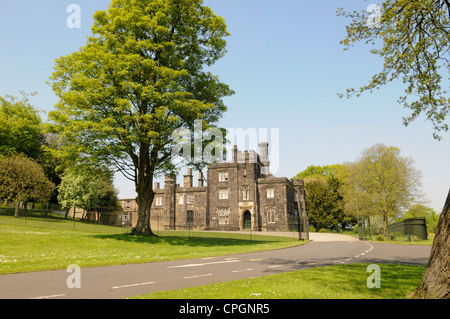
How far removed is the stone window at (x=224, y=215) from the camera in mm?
56812

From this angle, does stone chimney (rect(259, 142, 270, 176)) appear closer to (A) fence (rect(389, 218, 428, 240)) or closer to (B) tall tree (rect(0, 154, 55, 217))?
(A) fence (rect(389, 218, 428, 240))

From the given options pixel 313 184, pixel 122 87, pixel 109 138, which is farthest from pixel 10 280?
pixel 313 184

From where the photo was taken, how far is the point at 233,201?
189ft

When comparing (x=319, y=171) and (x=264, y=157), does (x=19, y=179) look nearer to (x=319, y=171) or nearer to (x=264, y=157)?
(x=264, y=157)

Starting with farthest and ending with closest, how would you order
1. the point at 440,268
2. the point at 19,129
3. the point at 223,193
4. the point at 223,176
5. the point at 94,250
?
the point at 223,176 < the point at 223,193 < the point at 19,129 < the point at 94,250 < the point at 440,268

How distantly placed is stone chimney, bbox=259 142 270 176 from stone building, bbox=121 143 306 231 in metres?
1.64

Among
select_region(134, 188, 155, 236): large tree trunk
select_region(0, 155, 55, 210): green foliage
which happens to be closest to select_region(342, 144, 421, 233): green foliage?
select_region(134, 188, 155, 236): large tree trunk

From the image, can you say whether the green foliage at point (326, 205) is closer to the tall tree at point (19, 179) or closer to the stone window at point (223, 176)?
the stone window at point (223, 176)

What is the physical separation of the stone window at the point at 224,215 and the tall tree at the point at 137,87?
31.7 meters

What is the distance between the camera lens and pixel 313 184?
235ft

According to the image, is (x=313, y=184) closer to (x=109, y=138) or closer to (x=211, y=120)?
(x=211, y=120)

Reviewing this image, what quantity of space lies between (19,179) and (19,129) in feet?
42.2

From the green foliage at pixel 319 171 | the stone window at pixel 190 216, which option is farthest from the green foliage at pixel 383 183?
the green foliage at pixel 319 171

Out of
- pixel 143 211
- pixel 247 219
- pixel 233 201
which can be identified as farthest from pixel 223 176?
pixel 143 211
